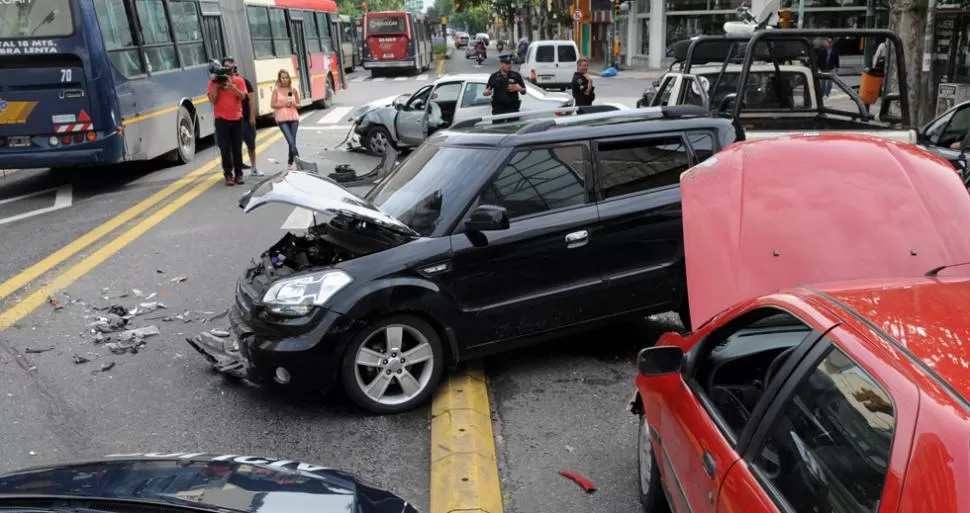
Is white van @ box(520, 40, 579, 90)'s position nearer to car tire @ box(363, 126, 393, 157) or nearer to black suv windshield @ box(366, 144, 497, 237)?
car tire @ box(363, 126, 393, 157)

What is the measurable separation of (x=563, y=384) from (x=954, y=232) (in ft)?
7.83

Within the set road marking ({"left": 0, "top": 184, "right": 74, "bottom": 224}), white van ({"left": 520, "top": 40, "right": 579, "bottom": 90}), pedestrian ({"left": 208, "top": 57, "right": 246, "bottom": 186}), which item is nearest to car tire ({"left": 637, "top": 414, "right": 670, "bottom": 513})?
road marking ({"left": 0, "top": 184, "right": 74, "bottom": 224})

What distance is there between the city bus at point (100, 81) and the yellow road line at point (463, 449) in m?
8.76

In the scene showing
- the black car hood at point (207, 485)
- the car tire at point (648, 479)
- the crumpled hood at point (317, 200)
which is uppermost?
the crumpled hood at point (317, 200)

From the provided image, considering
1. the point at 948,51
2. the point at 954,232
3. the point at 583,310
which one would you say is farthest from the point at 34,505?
the point at 948,51

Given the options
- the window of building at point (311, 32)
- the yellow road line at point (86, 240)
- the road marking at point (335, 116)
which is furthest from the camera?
the window of building at point (311, 32)

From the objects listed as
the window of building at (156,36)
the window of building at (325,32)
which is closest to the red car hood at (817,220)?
the window of building at (156,36)

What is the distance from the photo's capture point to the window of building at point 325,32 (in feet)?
82.7

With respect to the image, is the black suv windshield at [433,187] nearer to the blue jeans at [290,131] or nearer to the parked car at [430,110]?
the blue jeans at [290,131]

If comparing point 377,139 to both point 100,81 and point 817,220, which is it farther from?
point 817,220

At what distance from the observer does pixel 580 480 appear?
161 inches

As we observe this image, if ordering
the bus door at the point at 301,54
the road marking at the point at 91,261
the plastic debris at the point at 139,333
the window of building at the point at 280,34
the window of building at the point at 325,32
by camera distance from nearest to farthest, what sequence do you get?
the plastic debris at the point at 139,333, the road marking at the point at 91,261, the window of building at the point at 280,34, the bus door at the point at 301,54, the window of building at the point at 325,32

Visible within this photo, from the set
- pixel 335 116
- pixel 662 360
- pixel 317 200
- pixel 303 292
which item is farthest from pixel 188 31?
pixel 662 360

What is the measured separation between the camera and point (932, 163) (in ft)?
14.2
